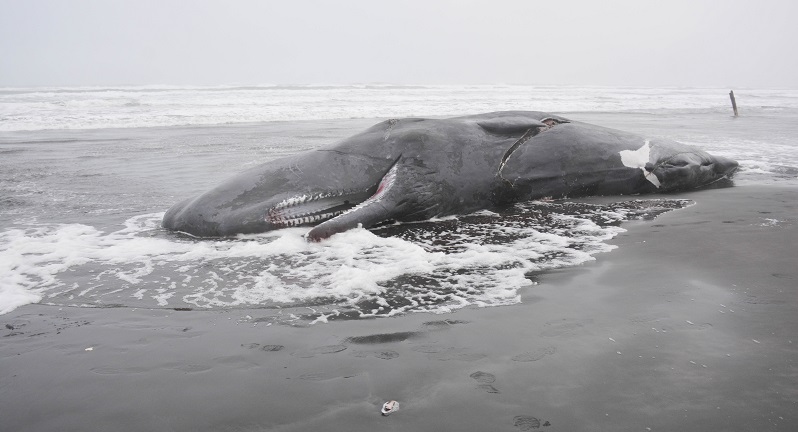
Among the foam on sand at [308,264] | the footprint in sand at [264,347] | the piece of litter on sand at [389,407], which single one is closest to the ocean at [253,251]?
the foam on sand at [308,264]

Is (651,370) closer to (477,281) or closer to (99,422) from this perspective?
(477,281)

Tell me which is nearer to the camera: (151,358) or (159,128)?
(151,358)

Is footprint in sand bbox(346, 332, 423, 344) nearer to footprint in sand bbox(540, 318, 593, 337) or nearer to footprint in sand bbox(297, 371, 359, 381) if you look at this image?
footprint in sand bbox(297, 371, 359, 381)

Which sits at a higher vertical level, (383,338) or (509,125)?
(509,125)

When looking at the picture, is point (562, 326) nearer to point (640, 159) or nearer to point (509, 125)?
point (509, 125)

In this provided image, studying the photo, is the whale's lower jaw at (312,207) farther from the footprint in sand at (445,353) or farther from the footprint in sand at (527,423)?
the footprint in sand at (527,423)

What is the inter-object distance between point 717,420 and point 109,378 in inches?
119

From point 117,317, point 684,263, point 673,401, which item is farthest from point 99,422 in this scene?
point 684,263

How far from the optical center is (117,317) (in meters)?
4.04

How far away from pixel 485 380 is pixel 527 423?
42 centimetres

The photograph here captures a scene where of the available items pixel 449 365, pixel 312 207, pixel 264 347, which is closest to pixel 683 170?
pixel 312 207

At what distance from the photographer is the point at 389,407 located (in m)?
2.73

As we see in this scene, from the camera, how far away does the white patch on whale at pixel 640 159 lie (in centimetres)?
789

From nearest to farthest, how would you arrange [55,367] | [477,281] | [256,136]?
[55,367]
[477,281]
[256,136]
